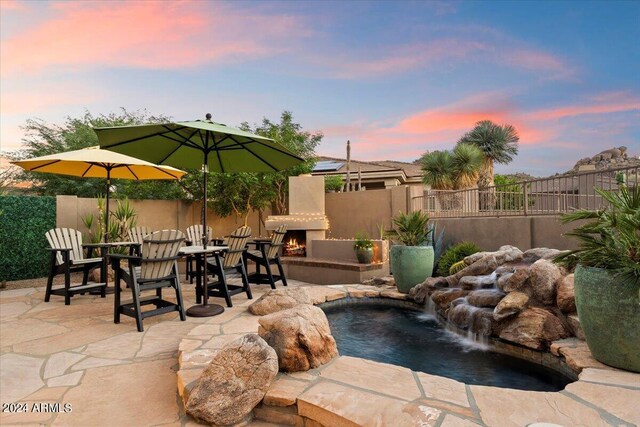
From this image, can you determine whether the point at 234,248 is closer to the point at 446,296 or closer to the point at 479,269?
the point at 446,296

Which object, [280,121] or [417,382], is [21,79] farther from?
[417,382]

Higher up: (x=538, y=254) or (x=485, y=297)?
(x=538, y=254)

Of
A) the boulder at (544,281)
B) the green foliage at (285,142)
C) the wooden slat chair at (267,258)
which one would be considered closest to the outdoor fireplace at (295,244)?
the green foliage at (285,142)

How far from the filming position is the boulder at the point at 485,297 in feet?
13.9

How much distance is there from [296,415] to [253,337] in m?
0.57

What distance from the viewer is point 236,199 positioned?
10.4 metres

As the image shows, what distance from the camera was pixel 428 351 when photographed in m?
3.71

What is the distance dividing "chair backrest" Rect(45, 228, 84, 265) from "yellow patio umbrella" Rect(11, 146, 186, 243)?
429mm

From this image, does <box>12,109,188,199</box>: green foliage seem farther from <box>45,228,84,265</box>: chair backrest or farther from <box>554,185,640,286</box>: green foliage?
<box>554,185,640,286</box>: green foliage

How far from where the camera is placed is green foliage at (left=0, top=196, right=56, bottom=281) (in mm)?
7141

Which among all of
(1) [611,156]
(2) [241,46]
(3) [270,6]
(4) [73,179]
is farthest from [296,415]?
(1) [611,156]

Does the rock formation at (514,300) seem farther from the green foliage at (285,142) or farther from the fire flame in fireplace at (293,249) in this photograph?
the green foliage at (285,142)

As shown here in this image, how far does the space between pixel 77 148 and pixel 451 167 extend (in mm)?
14803

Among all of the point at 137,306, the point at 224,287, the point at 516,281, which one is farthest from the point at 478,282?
the point at 137,306
